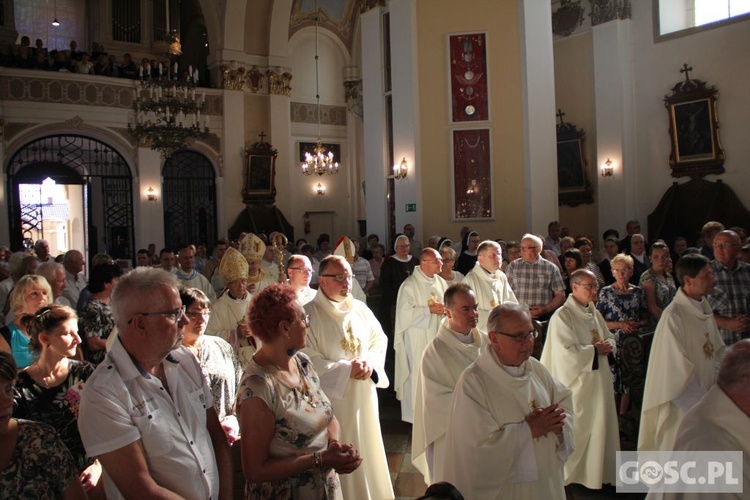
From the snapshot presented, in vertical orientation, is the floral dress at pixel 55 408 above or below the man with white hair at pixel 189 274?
below

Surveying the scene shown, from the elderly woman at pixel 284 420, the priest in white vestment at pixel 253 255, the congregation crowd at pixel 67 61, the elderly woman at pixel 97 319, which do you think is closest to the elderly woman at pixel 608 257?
the priest in white vestment at pixel 253 255

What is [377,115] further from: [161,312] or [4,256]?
[161,312]

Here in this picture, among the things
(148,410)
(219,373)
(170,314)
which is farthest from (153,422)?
(219,373)

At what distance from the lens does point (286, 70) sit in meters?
19.9

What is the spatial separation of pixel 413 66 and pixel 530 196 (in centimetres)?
350

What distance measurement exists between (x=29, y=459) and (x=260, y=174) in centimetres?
1760

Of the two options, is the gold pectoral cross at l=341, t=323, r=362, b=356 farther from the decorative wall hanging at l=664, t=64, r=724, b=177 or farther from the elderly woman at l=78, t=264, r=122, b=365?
→ the decorative wall hanging at l=664, t=64, r=724, b=177

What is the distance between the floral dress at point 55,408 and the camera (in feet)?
9.42

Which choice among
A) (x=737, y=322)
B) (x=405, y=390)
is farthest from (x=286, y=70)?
(x=737, y=322)

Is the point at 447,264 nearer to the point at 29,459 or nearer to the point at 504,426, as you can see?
the point at 504,426

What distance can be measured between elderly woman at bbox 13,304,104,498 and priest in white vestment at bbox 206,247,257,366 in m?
2.15

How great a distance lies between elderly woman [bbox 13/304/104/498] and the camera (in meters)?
2.88

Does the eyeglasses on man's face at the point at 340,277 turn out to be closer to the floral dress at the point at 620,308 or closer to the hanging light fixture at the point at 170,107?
the floral dress at the point at 620,308

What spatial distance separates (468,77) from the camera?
12.8m
